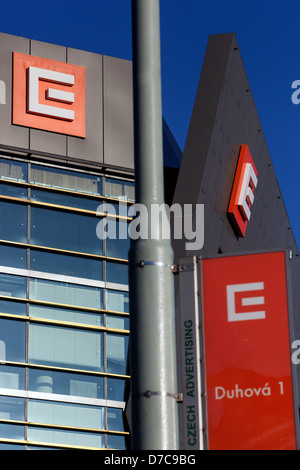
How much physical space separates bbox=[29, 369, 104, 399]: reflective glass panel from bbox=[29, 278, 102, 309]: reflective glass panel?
1.77 m

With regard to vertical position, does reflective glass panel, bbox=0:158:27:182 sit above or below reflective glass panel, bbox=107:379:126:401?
above

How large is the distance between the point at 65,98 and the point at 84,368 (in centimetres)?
685

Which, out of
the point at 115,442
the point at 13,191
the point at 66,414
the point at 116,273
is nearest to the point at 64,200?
the point at 13,191

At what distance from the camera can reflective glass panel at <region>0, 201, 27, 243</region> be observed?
2358 cm

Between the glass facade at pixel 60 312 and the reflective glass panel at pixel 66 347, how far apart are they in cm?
2

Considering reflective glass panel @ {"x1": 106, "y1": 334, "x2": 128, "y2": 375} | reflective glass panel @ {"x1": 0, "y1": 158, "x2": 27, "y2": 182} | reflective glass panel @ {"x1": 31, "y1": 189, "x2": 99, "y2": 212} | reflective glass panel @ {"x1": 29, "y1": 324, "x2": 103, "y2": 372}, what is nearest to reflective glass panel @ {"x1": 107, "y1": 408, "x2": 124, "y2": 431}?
reflective glass panel @ {"x1": 106, "y1": 334, "x2": 128, "y2": 375}

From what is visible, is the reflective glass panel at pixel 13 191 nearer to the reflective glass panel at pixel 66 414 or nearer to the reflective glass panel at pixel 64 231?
the reflective glass panel at pixel 64 231

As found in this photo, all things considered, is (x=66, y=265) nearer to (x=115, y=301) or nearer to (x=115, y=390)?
(x=115, y=301)

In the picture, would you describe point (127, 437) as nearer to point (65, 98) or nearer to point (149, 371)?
point (65, 98)

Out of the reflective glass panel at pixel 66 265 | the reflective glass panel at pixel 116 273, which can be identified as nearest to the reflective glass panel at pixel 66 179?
the reflective glass panel at pixel 66 265

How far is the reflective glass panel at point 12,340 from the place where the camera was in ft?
75.0

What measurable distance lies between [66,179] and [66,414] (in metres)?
5.86

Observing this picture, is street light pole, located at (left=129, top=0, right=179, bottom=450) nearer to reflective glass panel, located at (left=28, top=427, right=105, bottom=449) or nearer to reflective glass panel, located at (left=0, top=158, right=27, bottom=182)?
reflective glass panel, located at (left=28, top=427, right=105, bottom=449)

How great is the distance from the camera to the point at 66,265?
24172mm
